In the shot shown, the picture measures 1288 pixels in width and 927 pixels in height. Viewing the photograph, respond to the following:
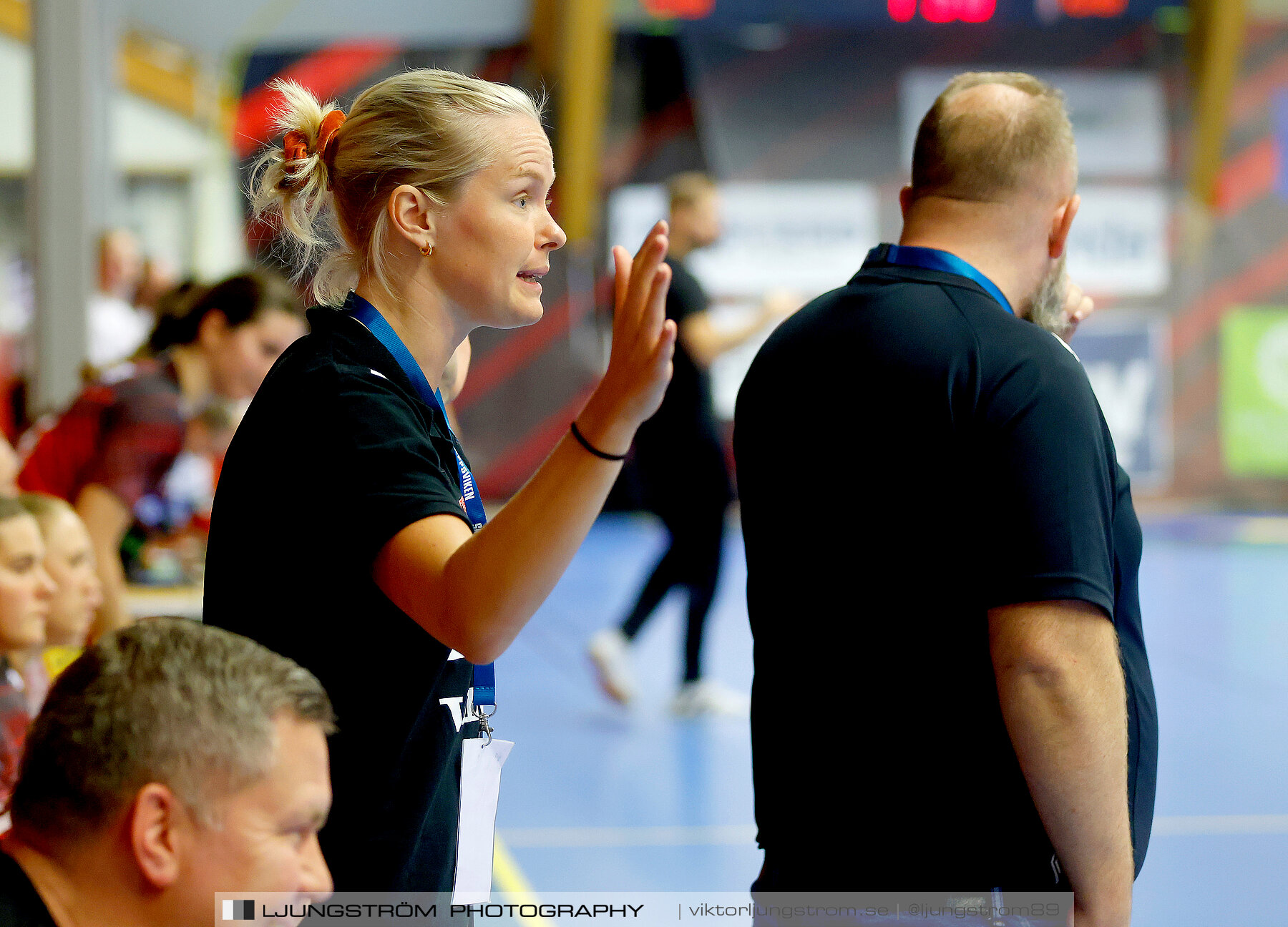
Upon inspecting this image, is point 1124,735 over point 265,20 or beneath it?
beneath

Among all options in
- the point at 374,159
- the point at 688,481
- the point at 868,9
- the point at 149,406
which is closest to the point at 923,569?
the point at 374,159

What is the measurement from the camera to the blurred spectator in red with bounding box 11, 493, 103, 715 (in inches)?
108

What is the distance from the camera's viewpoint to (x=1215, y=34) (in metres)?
11.0

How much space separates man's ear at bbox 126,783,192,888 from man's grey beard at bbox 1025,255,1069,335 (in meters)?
1.06

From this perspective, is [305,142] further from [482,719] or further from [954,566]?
[954,566]

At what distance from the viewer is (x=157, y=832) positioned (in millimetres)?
1003

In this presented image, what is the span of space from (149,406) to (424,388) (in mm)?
1893

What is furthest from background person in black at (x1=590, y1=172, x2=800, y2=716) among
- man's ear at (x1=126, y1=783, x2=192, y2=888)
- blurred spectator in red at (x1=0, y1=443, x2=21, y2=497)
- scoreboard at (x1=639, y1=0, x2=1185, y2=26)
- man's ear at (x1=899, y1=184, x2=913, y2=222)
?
scoreboard at (x1=639, y1=0, x2=1185, y2=26)

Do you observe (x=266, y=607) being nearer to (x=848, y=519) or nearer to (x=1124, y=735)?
(x=848, y=519)

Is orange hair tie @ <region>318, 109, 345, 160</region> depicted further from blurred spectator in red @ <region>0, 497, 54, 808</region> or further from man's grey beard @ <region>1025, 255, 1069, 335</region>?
blurred spectator in red @ <region>0, 497, 54, 808</region>

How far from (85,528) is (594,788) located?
178 centimetres

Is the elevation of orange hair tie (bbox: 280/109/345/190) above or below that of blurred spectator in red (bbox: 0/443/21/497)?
above

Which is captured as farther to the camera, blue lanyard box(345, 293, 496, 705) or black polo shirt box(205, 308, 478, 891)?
blue lanyard box(345, 293, 496, 705)

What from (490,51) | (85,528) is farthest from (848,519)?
(490,51)
